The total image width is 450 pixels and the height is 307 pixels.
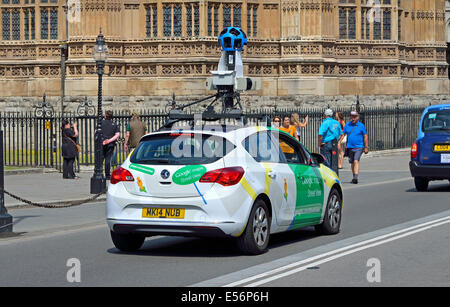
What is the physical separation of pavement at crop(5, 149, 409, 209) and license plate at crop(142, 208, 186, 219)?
23.2 feet

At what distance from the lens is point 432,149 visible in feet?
72.0

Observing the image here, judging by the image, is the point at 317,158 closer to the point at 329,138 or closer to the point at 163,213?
the point at 163,213

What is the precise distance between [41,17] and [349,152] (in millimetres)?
19811

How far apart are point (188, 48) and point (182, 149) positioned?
2710cm

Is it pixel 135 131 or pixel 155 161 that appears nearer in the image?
pixel 155 161

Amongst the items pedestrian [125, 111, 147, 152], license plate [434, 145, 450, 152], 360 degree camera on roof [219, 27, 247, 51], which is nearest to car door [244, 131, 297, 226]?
license plate [434, 145, 450, 152]

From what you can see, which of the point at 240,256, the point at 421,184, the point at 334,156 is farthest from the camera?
the point at 334,156

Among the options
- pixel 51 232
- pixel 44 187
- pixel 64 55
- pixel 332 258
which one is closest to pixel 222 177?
pixel 332 258

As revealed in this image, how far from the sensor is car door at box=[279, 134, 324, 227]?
1332 centimetres

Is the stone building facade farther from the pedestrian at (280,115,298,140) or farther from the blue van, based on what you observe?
the blue van

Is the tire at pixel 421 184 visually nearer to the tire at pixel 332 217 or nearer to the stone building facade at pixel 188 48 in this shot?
the tire at pixel 332 217

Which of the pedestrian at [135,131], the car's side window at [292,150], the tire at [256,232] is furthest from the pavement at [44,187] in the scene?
the tire at [256,232]

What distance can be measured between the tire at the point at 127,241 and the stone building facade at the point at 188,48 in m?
26.3

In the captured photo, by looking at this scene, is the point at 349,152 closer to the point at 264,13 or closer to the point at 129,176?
the point at 129,176
